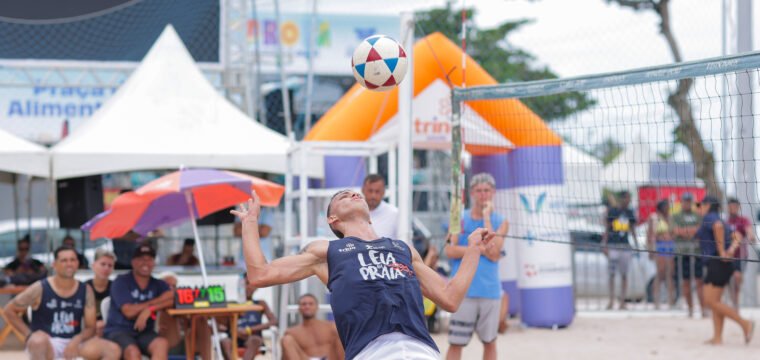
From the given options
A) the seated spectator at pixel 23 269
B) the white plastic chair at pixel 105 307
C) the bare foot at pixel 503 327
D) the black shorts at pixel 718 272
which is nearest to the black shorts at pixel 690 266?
the black shorts at pixel 718 272

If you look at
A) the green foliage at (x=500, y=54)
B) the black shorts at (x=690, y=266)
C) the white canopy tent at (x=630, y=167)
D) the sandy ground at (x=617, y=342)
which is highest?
the green foliage at (x=500, y=54)

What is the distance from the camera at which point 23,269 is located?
12.2 metres

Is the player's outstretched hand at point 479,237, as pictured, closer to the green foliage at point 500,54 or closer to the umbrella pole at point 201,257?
the umbrella pole at point 201,257

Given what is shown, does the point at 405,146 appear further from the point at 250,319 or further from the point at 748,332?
the point at 748,332

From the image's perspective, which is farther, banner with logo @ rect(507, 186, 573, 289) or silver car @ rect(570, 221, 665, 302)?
silver car @ rect(570, 221, 665, 302)

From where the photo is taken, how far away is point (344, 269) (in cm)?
432

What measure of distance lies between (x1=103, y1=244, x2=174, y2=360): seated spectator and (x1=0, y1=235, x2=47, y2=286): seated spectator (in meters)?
3.79

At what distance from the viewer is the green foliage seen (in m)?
19.5

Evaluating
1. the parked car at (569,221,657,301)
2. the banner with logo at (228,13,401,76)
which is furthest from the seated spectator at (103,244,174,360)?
the banner with logo at (228,13,401,76)

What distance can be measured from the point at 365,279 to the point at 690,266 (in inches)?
443

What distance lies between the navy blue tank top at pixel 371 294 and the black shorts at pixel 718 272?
300 inches

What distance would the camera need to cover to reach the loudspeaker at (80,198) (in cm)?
1262

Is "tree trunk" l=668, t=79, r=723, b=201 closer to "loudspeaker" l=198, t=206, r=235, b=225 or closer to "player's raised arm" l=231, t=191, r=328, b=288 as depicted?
"loudspeaker" l=198, t=206, r=235, b=225

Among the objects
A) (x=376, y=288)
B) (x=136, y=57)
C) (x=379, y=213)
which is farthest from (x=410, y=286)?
(x=136, y=57)
